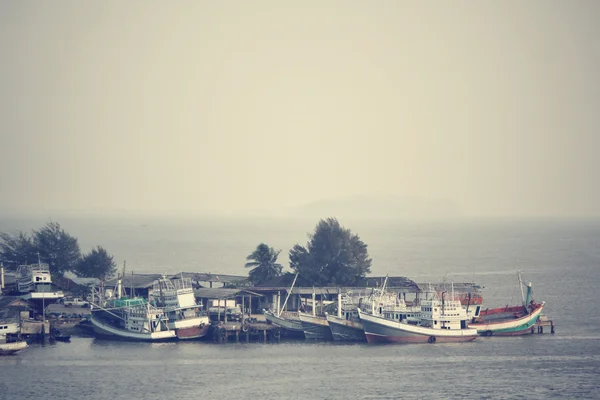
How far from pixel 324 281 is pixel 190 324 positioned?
2042 centimetres

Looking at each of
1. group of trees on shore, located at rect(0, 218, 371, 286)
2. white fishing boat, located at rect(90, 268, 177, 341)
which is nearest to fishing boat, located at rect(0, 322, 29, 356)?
white fishing boat, located at rect(90, 268, 177, 341)

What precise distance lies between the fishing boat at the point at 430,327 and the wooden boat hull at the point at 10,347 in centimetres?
3210

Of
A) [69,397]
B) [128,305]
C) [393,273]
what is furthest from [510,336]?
[393,273]

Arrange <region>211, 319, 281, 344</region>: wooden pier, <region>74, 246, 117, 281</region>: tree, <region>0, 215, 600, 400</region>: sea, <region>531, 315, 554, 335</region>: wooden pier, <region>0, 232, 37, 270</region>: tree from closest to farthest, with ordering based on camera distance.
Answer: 1. <region>0, 215, 600, 400</region>: sea
2. <region>211, 319, 281, 344</region>: wooden pier
3. <region>531, 315, 554, 335</region>: wooden pier
4. <region>74, 246, 117, 281</region>: tree
5. <region>0, 232, 37, 270</region>: tree

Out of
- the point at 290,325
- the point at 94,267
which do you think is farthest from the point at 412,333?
the point at 94,267

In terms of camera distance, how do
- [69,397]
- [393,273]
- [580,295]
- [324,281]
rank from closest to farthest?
[69,397] → [324,281] → [580,295] → [393,273]

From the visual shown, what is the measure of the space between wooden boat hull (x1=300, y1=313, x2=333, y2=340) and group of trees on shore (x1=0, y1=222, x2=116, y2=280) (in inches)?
1428

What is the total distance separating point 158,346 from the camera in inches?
3895

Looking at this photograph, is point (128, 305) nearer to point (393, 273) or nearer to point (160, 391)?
point (160, 391)

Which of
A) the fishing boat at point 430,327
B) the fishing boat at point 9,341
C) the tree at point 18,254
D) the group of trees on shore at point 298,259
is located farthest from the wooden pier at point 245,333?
the tree at point 18,254

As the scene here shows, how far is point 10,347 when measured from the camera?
93.4 meters

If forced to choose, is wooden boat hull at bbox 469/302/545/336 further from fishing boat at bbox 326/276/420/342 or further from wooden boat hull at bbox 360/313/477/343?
fishing boat at bbox 326/276/420/342

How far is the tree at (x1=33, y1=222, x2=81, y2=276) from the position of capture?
130750mm

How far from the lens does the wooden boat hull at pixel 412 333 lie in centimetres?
9981
